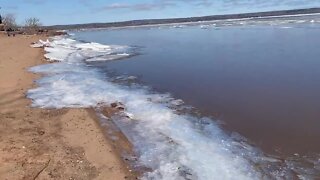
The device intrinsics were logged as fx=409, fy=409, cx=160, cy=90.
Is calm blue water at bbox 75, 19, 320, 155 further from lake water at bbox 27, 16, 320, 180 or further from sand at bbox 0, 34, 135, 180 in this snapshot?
sand at bbox 0, 34, 135, 180

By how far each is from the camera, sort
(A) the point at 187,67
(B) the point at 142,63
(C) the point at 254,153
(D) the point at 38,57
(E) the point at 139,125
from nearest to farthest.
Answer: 1. (C) the point at 254,153
2. (E) the point at 139,125
3. (A) the point at 187,67
4. (B) the point at 142,63
5. (D) the point at 38,57

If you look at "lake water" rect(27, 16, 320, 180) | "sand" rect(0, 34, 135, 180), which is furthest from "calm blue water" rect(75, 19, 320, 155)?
"sand" rect(0, 34, 135, 180)

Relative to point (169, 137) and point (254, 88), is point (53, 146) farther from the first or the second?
point (254, 88)

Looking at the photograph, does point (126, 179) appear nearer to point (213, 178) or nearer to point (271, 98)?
point (213, 178)

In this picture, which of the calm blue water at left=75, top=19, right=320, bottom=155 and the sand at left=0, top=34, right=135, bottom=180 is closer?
the sand at left=0, top=34, right=135, bottom=180

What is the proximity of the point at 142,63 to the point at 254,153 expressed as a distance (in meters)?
15.2

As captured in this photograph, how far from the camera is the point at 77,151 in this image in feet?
25.1

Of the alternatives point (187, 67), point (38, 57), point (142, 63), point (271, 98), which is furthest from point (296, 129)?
point (38, 57)

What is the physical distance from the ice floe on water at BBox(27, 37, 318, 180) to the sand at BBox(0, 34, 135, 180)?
0.58 metres

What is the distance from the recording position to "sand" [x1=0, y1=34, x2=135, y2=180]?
6.65 m

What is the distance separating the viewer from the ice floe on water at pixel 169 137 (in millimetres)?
6699

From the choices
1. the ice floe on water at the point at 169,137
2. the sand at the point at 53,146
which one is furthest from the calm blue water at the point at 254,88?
the sand at the point at 53,146

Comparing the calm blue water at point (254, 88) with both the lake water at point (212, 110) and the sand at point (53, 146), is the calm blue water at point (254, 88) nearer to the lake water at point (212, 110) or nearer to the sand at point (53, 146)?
the lake water at point (212, 110)

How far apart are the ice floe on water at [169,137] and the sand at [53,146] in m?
0.58
